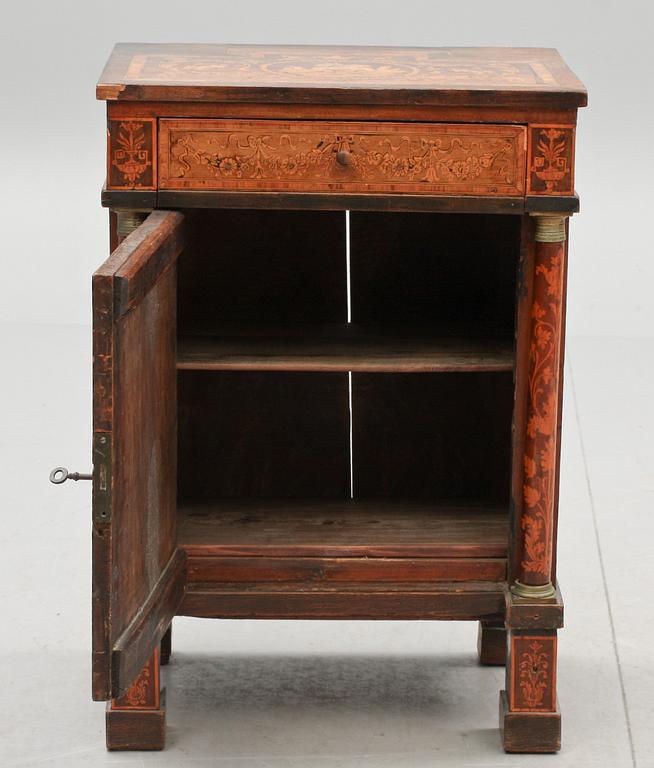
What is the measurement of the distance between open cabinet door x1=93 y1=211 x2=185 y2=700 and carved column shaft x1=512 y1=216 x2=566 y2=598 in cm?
62

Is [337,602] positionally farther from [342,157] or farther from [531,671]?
[342,157]

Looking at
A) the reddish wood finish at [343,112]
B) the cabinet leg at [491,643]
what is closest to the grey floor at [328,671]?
the cabinet leg at [491,643]

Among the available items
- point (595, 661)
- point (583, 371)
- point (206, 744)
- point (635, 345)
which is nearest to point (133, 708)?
point (206, 744)

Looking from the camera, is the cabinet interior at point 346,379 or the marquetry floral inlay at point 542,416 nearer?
the marquetry floral inlay at point 542,416

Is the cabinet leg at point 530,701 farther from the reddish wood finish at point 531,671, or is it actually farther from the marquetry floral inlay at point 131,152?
the marquetry floral inlay at point 131,152

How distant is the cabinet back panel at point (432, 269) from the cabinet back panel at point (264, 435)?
0.20 m

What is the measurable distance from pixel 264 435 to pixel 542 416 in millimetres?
789

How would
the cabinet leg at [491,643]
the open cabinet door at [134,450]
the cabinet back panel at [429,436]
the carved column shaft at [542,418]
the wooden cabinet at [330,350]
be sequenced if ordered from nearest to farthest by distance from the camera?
the open cabinet door at [134,450]
the wooden cabinet at [330,350]
the carved column shaft at [542,418]
the cabinet leg at [491,643]
the cabinet back panel at [429,436]

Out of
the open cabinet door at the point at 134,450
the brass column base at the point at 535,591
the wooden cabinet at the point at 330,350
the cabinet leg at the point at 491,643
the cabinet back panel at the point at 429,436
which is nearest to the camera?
the open cabinet door at the point at 134,450

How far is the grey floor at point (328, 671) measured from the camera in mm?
3230

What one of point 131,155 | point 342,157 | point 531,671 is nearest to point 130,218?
point 131,155

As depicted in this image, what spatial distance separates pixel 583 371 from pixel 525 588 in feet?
8.05

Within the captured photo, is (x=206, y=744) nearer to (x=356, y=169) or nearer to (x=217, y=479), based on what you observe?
(x=217, y=479)

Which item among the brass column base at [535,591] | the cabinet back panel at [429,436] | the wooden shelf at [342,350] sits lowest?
the brass column base at [535,591]
